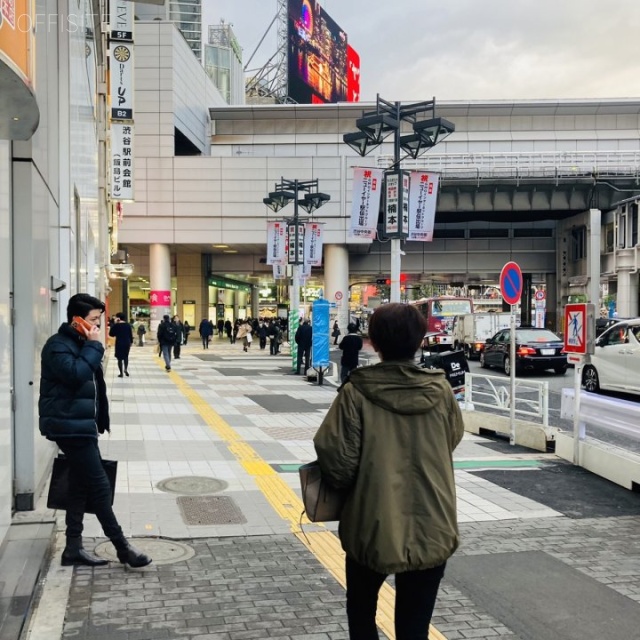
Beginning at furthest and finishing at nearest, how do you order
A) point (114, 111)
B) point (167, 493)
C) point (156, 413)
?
1. point (114, 111)
2. point (156, 413)
3. point (167, 493)

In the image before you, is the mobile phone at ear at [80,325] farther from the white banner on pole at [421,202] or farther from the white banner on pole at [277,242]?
the white banner on pole at [277,242]

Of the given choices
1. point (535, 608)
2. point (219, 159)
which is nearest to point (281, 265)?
point (219, 159)

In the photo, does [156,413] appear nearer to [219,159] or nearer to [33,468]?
[33,468]

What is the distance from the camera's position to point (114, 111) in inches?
958

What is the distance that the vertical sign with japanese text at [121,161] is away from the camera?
2691 centimetres

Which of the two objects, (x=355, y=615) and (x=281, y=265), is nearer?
(x=355, y=615)

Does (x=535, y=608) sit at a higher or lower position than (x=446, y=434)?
lower

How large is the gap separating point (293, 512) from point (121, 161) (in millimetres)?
24341

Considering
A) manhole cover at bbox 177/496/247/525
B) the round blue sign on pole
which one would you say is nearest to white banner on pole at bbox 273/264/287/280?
the round blue sign on pole

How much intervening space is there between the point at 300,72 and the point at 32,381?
65372 mm

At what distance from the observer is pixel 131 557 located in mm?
4328

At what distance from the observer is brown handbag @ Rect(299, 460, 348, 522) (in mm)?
2553

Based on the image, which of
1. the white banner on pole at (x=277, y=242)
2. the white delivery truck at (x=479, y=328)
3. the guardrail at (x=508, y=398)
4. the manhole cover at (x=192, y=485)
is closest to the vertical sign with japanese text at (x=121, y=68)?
the white banner on pole at (x=277, y=242)

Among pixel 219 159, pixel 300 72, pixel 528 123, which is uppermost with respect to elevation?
pixel 300 72
